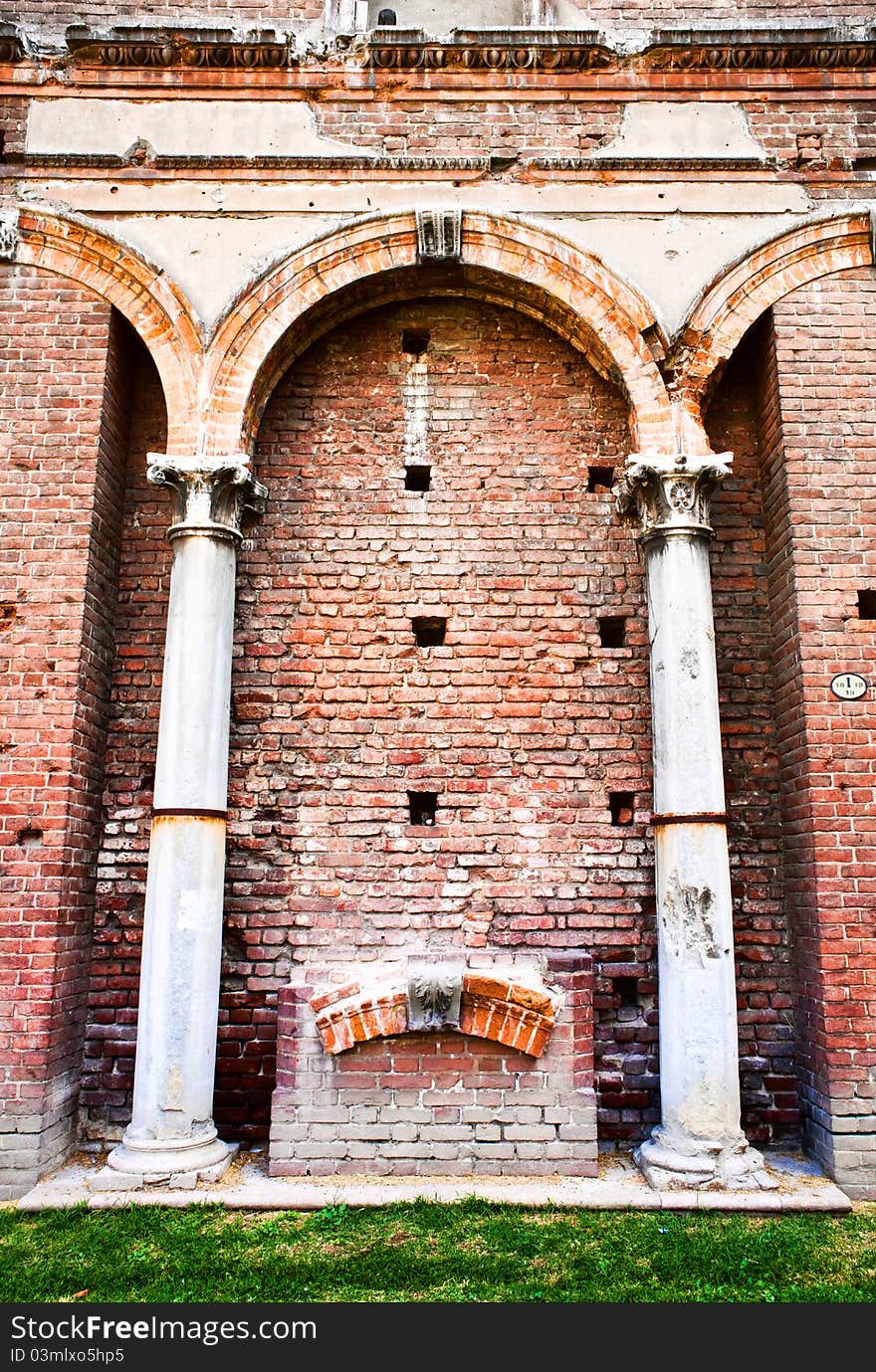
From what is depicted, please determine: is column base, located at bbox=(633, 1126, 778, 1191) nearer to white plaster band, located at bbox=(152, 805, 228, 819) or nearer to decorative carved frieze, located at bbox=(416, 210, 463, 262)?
white plaster band, located at bbox=(152, 805, 228, 819)

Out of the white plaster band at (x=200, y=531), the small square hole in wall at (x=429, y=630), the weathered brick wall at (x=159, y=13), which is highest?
the weathered brick wall at (x=159, y=13)

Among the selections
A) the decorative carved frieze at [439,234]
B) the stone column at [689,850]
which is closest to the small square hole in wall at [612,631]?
the stone column at [689,850]

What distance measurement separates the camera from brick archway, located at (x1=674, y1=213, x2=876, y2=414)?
5.58 m

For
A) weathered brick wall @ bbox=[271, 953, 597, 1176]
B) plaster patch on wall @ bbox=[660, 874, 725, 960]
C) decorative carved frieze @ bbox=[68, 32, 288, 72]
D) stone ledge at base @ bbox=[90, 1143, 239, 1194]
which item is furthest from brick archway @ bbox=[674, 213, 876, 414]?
stone ledge at base @ bbox=[90, 1143, 239, 1194]

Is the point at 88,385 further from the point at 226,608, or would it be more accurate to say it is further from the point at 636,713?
the point at 636,713

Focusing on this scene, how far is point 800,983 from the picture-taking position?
530 cm

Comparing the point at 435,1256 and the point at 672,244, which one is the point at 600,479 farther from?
the point at 435,1256

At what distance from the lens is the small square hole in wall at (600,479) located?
6027mm

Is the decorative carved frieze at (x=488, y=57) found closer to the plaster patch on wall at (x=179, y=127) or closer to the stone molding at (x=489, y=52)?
the stone molding at (x=489, y=52)

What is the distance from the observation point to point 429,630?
590 centimetres

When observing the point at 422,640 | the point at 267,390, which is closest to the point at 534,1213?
the point at 422,640

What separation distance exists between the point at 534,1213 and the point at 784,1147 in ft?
5.78

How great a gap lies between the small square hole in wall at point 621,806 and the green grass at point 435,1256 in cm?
215

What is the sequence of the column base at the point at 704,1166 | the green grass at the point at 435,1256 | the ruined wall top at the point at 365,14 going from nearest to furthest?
the green grass at the point at 435,1256 < the column base at the point at 704,1166 < the ruined wall top at the point at 365,14
